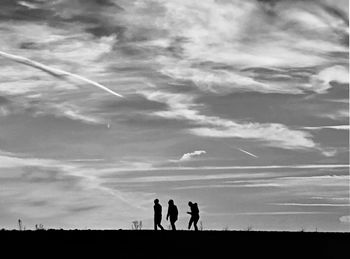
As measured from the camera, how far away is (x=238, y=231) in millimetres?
48625

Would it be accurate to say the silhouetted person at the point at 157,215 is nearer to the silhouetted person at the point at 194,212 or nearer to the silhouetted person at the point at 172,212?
the silhouetted person at the point at 172,212

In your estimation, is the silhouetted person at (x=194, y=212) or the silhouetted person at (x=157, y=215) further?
the silhouetted person at (x=194, y=212)
